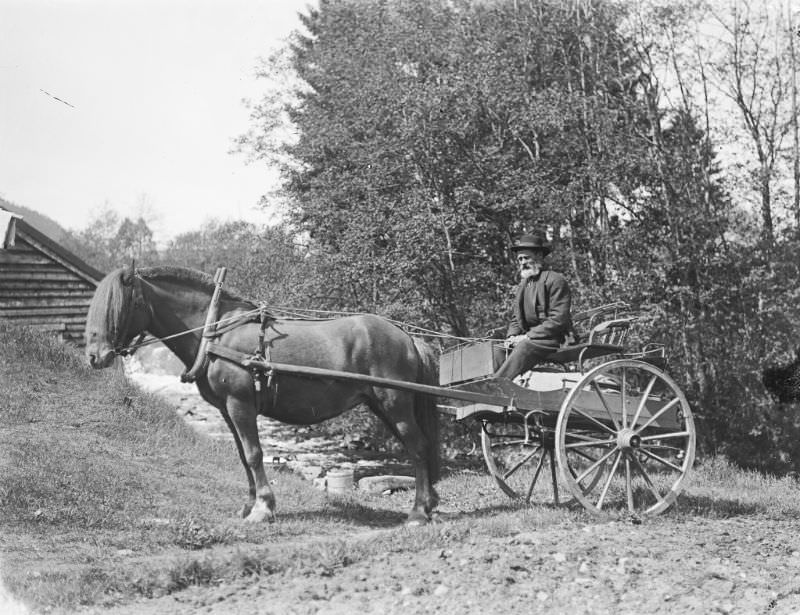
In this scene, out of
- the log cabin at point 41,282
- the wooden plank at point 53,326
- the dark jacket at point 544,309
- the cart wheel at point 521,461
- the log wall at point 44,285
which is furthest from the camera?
the wooden plank at point 53,326

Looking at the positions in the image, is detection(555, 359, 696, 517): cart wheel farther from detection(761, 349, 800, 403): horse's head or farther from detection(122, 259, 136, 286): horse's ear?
detection(761, 349, 800, 403): horse's head

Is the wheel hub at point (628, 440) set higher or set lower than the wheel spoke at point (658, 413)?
lower

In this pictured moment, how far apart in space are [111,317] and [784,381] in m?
11.3

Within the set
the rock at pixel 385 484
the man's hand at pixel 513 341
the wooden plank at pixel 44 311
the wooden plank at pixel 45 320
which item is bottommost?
the rock at pixel 385 484

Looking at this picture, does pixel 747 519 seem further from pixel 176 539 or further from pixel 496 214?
pixel 496 214

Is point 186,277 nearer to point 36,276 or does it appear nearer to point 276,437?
point 36,276

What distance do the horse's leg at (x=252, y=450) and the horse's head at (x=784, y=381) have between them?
9.53m

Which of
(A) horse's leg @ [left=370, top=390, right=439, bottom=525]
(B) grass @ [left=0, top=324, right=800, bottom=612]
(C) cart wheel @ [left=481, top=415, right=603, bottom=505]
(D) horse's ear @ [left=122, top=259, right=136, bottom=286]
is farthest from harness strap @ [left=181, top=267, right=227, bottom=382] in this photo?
(C) cart wheel @ [left=481, top=415, right=603, bottom=505]

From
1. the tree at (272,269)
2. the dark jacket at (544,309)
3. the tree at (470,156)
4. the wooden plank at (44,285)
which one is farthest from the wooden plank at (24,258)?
the dark jacket at (544,309)

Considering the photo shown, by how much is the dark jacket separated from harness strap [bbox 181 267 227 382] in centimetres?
304

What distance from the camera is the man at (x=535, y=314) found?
7.88 m

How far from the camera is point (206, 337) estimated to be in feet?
26.5

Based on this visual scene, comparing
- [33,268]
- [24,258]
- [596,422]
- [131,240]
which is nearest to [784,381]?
[596,422]

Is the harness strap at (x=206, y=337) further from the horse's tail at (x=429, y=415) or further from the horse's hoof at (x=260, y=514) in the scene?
the horse's tail at (x=429, y=415)
